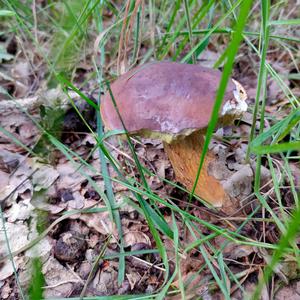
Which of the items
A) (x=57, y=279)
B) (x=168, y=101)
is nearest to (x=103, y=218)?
(x=57, y=279)

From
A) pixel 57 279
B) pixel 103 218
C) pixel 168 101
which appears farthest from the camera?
pixel 103 218

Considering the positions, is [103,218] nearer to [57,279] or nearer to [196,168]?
[57,279]

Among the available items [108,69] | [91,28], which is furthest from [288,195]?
[91,28]

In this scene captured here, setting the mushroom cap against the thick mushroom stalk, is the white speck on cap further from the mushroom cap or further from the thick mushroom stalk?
the thick mushroom stalk

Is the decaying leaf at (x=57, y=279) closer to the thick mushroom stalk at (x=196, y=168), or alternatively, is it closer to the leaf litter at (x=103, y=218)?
the leaf litter at (x=103, y=218)

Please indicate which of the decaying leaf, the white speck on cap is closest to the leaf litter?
the decaying leaf

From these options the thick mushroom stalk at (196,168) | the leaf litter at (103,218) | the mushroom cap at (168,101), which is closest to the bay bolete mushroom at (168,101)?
the mushroom cap at (168,101)
